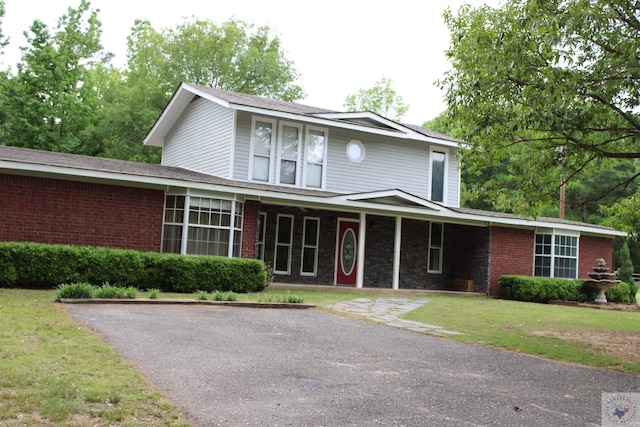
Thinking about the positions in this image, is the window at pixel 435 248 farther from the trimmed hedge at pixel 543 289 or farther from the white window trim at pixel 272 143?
the white window trim at pixel 272 143

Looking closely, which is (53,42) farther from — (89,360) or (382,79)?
(89,360)

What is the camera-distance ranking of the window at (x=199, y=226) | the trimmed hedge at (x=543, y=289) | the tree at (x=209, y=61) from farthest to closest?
the tree at (x=209, y=61)
the trimmed hedge at (x=543, y=289)
the window at (x=199, y=226)

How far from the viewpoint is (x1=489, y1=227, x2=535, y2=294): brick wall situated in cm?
2086

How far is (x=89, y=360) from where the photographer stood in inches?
240

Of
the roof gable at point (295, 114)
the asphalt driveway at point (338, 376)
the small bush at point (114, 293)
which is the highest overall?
the roof gable at point (295, 114)

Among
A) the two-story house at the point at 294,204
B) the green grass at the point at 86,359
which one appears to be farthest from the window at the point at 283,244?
the green grass at the point at 86,359

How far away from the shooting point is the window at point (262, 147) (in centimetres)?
1816

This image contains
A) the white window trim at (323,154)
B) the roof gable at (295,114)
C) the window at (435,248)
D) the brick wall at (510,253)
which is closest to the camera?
the roof gable at (295,114)

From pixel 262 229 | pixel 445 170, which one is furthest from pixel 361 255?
pixel 445 170

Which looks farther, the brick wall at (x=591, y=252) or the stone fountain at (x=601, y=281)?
the brick wall at (x=591, y=252)

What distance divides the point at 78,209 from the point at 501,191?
9917 mm

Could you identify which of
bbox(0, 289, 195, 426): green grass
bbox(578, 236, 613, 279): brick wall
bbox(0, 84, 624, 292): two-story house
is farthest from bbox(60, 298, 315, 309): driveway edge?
bbox(578, 236, 613, 279): brick wall

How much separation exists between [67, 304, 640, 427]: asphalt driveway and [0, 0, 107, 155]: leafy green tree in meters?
→ 22.9

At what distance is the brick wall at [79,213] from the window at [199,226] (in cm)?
30
